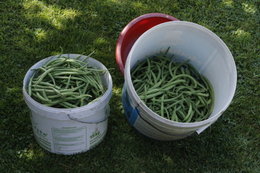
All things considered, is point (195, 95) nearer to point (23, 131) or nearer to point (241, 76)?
point (241, 76)

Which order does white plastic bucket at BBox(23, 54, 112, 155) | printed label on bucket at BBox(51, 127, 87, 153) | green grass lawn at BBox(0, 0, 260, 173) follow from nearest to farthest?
white plastic bucket at BBox(23, 54, 112, 155) < printed label on bucket at BBox(51, 127, 87, 153) < green grass lawn at BBox(0, 0, 260, 173)

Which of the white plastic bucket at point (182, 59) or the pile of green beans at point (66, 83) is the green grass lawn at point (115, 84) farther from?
the pile of green beans at point (66, 83)

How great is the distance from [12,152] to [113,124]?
2.14 feet

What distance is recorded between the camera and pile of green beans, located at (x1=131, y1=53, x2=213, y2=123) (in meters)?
2.14

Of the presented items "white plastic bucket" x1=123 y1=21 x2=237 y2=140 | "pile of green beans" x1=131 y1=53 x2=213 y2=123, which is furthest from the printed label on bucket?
"pile of green beans" x1=131 y1=53 x2=213 y2=123

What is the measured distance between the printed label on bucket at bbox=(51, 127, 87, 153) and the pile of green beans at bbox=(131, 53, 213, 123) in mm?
450

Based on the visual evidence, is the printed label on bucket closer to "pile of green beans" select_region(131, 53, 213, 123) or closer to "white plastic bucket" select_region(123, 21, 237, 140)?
"white plastic bucket" select_region(123, 21, 237, 140)

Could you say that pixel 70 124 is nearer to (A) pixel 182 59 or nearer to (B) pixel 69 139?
(B) pixel 69 139

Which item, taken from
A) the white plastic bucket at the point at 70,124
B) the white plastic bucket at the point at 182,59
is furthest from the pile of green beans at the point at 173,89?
the white plastic bucket at the point at 70,124

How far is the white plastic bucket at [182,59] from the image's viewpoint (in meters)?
1.91

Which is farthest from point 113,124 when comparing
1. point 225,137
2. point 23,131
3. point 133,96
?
point 225,137

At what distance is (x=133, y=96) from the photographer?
75.2 inches

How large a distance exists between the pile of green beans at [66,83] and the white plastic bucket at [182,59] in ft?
0.67

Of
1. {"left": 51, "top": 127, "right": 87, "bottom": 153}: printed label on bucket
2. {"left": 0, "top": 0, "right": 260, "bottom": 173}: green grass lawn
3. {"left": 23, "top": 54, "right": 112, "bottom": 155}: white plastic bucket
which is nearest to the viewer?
{"left": 23, "top": 54, "right": 112, "bottom": 155}: white plastic bucket
